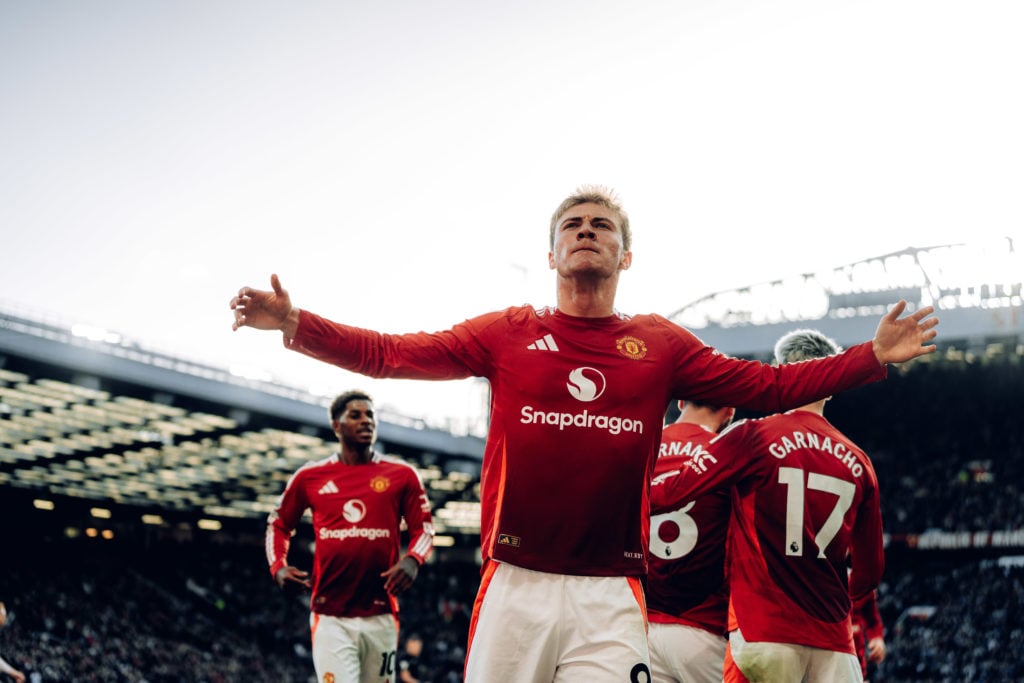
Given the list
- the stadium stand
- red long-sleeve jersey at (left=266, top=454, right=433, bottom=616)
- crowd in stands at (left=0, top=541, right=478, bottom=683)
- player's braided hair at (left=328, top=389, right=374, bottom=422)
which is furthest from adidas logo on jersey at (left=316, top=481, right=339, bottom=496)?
crowd in stands at (left=0, top=541, right=478, bottom=683)

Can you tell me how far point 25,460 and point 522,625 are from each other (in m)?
31.1

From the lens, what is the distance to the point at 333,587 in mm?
6375

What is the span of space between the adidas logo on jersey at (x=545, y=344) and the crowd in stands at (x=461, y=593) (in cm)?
2111

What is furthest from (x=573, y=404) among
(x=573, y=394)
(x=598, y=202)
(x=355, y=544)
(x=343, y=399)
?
(x=343, y=399)

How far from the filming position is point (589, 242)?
3.38 m

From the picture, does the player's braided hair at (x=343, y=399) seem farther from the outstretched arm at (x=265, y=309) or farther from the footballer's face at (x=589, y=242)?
the outstretched arm at (x=265, y=309)

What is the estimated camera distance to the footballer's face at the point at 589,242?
11.1 feet

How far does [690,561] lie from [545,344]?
2012mm

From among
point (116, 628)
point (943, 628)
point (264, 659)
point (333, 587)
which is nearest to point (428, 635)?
point (264, 659)

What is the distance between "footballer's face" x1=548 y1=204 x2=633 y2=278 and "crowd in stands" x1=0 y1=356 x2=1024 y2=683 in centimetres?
2121

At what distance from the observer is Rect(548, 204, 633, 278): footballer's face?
337cm

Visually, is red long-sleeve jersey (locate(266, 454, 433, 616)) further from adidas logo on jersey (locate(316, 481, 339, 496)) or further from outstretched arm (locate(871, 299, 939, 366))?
outstretched arm (locate(871, 299, 939, 366))

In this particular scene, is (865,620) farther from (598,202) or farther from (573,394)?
(598,202)

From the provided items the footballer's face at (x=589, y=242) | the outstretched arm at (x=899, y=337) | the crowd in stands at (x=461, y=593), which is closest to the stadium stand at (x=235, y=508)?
the crowd in stands at (x=461, y=593)
